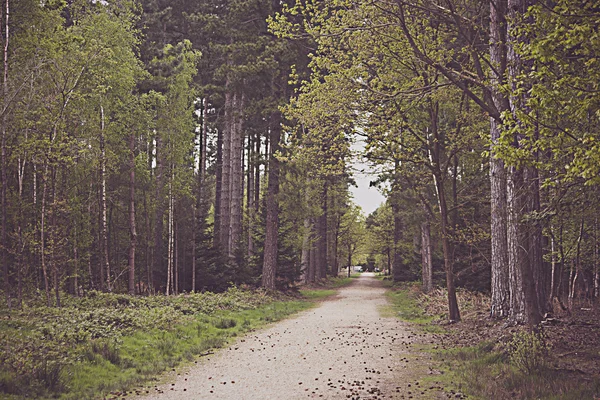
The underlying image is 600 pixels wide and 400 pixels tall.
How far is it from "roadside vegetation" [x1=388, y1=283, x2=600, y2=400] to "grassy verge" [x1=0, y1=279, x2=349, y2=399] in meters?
4.79

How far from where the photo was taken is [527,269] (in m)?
7.98

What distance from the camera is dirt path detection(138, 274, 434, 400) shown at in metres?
6.79

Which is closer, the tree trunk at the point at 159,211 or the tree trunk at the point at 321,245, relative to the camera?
the tree trunk at the point at 159,211

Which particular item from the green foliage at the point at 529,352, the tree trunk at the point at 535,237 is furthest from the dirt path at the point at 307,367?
the tree trunk at the point at 535,237

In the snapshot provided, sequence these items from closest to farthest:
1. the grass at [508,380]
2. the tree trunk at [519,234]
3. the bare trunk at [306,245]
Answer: the grass at [508,380] → the tree trunk at [519,234] → the bare trunk at [306,245]

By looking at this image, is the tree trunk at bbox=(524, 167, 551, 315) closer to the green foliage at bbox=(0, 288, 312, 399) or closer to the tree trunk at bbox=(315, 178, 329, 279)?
the green foliage at bbox=(0, 288, 312, 399)

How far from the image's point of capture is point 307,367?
841 centimetres

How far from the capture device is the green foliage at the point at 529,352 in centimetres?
690

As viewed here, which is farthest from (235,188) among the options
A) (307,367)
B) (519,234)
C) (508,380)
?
(508,380)

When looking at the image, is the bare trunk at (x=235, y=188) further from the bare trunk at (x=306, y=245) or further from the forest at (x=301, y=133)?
the bare trunk at (x=306, y=245)

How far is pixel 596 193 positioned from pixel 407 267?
3432cm

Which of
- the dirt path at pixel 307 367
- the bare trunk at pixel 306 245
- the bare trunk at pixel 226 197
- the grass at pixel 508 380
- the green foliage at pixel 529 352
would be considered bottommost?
the dirt path at pixel 307 367

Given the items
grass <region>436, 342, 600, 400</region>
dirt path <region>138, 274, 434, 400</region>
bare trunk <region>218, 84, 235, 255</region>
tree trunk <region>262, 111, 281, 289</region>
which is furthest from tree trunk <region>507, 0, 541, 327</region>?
bare trunk <region>218, 84, 235, 255</region>

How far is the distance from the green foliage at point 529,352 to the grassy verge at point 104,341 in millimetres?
5688
